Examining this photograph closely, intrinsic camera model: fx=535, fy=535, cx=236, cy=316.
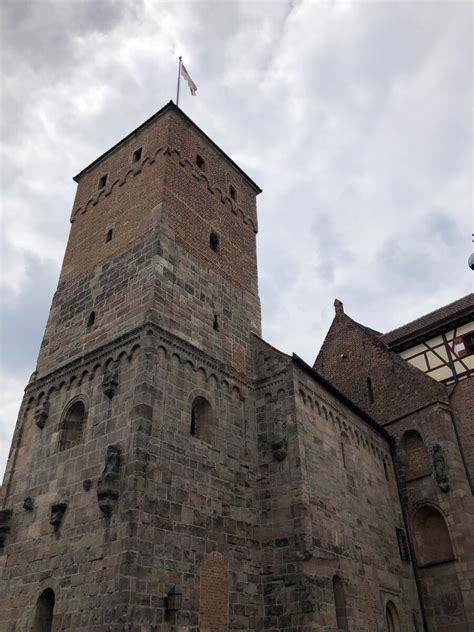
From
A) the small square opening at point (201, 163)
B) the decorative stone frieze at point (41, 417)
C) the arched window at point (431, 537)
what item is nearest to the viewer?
the decorative stone frieze at point (41, 417)

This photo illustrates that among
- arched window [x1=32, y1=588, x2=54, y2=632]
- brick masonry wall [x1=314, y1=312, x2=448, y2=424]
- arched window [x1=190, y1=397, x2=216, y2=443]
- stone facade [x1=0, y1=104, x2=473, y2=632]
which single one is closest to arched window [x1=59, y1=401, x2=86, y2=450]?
stone facade [x1=0, y1=104, x2=473, y2=632]

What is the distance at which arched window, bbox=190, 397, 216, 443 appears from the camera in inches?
558

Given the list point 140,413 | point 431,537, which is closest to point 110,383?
point 140,413

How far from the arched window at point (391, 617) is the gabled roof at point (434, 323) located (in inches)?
432

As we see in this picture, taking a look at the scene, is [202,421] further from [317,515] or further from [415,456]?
[415,456]

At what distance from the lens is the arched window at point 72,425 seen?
542 inches

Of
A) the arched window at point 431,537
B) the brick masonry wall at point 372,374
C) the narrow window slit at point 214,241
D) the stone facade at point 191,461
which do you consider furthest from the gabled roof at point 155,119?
the arched window at point 431,537

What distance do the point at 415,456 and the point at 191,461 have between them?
11425mm

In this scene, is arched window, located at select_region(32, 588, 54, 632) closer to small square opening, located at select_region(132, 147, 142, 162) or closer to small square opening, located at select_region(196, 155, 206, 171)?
small square opening, located at select_region(132, 147, 142, 162)

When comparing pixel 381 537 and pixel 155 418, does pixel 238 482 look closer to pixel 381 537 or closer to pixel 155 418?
pixel 155 418

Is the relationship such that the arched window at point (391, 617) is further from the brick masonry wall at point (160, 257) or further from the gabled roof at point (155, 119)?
the gabled roof at point (155, 119)

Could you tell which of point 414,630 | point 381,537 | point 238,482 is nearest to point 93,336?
point 238,482

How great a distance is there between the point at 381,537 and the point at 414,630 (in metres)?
3.04

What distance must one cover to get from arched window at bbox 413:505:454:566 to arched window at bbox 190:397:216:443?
10094mm
